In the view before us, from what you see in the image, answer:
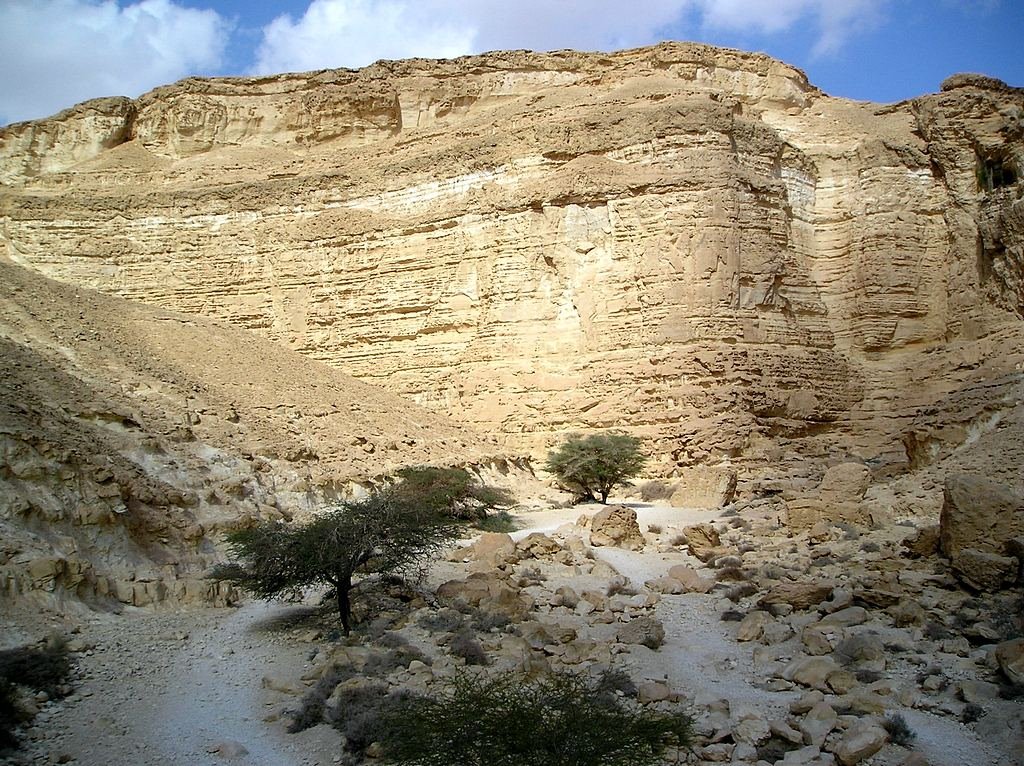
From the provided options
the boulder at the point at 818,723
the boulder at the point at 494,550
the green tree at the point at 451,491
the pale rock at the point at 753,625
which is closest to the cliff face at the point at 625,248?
the green tree at the point at 451,491

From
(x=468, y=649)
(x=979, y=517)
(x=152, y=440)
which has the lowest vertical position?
(x=468, y=649)

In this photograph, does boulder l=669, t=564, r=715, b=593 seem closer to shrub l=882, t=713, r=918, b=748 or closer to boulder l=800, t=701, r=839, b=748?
boulder l=800, t=701, r=839, b=748

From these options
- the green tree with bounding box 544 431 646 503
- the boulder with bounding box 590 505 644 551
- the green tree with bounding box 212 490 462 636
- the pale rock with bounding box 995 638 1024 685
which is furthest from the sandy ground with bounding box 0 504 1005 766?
the green tree with bounding box 544 431 646 503

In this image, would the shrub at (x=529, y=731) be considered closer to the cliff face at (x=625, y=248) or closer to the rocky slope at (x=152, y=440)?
the rocky slope at (x=152, y=440)

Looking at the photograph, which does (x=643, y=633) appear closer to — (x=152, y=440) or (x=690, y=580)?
(x=690, y=580)

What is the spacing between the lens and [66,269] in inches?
1180

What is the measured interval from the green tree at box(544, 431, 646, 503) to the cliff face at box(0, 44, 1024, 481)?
5.14 ft

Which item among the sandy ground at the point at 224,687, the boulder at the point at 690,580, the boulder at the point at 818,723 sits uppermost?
the boulder at the point at 818,723

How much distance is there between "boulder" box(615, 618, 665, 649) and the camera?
809 centimetres

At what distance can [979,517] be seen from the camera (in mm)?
9180

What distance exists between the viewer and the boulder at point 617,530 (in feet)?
43.4

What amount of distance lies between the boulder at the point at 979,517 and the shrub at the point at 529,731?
4.89 metres

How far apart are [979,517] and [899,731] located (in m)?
4.30

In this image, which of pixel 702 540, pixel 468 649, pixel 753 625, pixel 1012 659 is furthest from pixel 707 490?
pixel 1012 659
